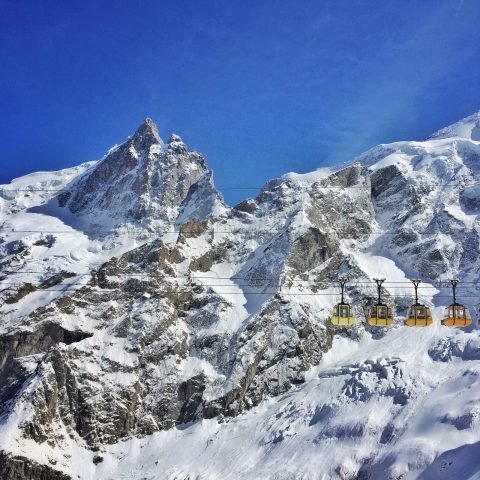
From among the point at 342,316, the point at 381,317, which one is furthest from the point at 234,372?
the point at 381,317

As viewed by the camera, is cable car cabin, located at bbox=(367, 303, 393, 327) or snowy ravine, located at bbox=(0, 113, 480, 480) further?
snowy ravine, located at bbox=(0, 113, 480, 480)

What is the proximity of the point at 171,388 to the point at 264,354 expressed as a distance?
979 inches

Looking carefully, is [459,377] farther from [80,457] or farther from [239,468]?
[80,457]

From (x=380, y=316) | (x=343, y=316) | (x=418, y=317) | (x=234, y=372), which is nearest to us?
(x=380, y=316)

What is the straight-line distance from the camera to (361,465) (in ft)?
418

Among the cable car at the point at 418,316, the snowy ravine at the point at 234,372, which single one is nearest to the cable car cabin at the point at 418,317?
the cable car at the point at 418,316

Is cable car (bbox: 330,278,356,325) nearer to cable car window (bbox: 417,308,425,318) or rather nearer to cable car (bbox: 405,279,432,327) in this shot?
cable car (bbox: 405,279,432,327)

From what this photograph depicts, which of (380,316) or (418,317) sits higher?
(380,316)

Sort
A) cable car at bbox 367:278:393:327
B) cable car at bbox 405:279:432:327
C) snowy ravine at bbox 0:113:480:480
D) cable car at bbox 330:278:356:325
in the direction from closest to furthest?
cable car at bbox 367:278:393:327 → cable car at bbox 405:279:432:327 → cable car at bbox 330:278:356:325 → snowy ravine at bbox 0:113:480:480

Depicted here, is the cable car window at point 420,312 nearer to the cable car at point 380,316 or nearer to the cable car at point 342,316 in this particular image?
the cable car at point 380,316

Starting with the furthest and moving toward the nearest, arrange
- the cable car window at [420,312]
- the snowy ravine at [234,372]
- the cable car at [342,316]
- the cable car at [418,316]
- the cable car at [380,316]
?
1. the snowy ravine at [234,372]
2. the cable car at [342,316]
3. the cable car window at [420,312]
4. the cable car at [418,316]
5. the cable car at [380,316]

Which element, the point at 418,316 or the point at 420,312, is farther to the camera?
the point at 420,312

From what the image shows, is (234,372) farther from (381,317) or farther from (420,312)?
(381,317)

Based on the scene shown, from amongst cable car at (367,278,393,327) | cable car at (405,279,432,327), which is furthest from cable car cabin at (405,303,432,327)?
cable car at (367,278,393,327)
